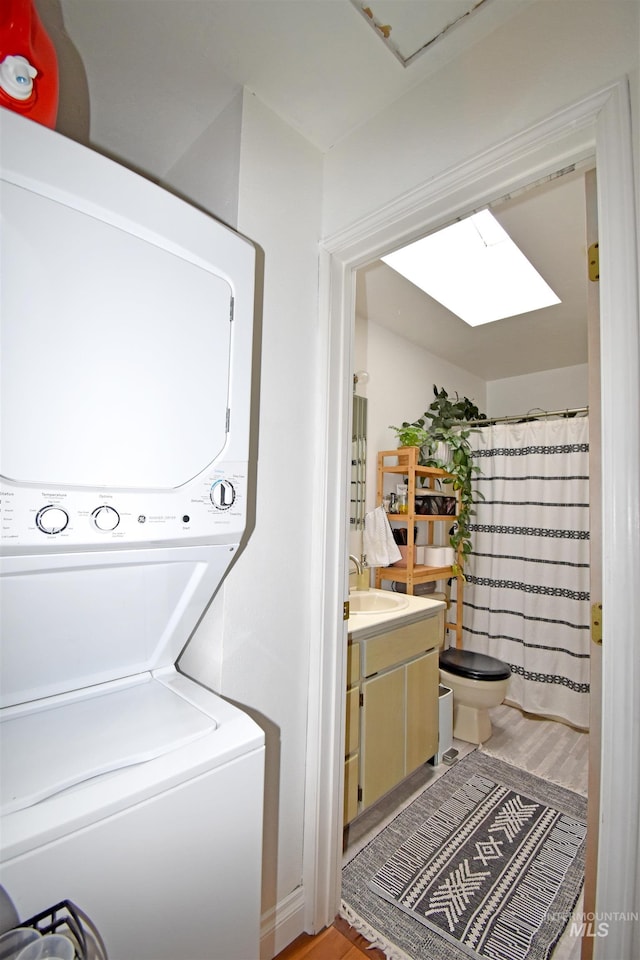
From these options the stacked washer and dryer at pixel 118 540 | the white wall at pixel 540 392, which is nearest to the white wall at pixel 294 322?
the stacked washer and dryer at pixel 118 540

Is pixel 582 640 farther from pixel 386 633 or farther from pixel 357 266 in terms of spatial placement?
pixel 357 266

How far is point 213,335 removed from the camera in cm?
102

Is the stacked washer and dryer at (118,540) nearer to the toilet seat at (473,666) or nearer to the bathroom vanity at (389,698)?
the bathroom vanity at (389,698)

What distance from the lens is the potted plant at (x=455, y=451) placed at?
3.25 metres

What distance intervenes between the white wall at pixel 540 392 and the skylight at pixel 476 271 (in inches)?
52.4

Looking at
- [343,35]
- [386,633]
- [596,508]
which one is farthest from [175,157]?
[386,633]

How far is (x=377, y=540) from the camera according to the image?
2705mm

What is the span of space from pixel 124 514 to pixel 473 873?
6.08 ft

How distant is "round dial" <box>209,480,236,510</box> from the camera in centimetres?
101

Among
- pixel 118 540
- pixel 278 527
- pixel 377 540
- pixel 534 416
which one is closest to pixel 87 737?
pixel 118 540

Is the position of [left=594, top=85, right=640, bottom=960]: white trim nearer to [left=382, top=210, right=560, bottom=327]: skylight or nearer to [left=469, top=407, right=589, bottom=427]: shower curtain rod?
[left=382, top=210, right=560, bottom=327]: skylight

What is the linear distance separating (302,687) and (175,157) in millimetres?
1632

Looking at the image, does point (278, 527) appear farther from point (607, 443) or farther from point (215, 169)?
point (215, 169)

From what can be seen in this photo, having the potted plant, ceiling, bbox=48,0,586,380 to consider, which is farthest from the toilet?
ceiling, bbox=48,0,586,380
